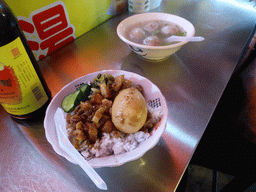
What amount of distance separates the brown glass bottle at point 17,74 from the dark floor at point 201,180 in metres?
1.23

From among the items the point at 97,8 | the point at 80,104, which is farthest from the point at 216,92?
the point at 97,8

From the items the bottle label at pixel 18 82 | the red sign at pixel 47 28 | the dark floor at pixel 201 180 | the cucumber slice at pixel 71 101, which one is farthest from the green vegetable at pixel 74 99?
the dark floor at pixel 201 180

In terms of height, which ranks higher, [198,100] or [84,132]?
[84,132]

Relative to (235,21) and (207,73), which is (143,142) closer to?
(207,73)

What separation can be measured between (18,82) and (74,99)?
7.2 inches

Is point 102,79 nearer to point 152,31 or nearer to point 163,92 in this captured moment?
point 163,92

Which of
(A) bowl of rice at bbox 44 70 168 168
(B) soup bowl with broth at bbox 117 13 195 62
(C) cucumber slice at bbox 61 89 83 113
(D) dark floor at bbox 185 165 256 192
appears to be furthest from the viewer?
(D) dark floor at bbox 185 165 256 192

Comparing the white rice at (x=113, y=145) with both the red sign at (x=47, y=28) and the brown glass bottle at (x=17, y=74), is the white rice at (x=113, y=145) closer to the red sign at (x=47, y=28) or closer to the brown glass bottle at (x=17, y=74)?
the brown glass bottle at (x=17, y=74)

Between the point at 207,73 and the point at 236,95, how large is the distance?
15.9 inches

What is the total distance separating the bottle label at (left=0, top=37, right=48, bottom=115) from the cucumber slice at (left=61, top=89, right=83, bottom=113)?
0.36 feet

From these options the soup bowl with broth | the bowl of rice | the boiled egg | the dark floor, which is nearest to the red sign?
the soup bowl with broth

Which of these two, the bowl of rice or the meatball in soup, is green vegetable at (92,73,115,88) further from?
the meatball in soup

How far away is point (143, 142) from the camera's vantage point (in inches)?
21.8

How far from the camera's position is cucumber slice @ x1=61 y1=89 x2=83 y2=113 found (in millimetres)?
629
